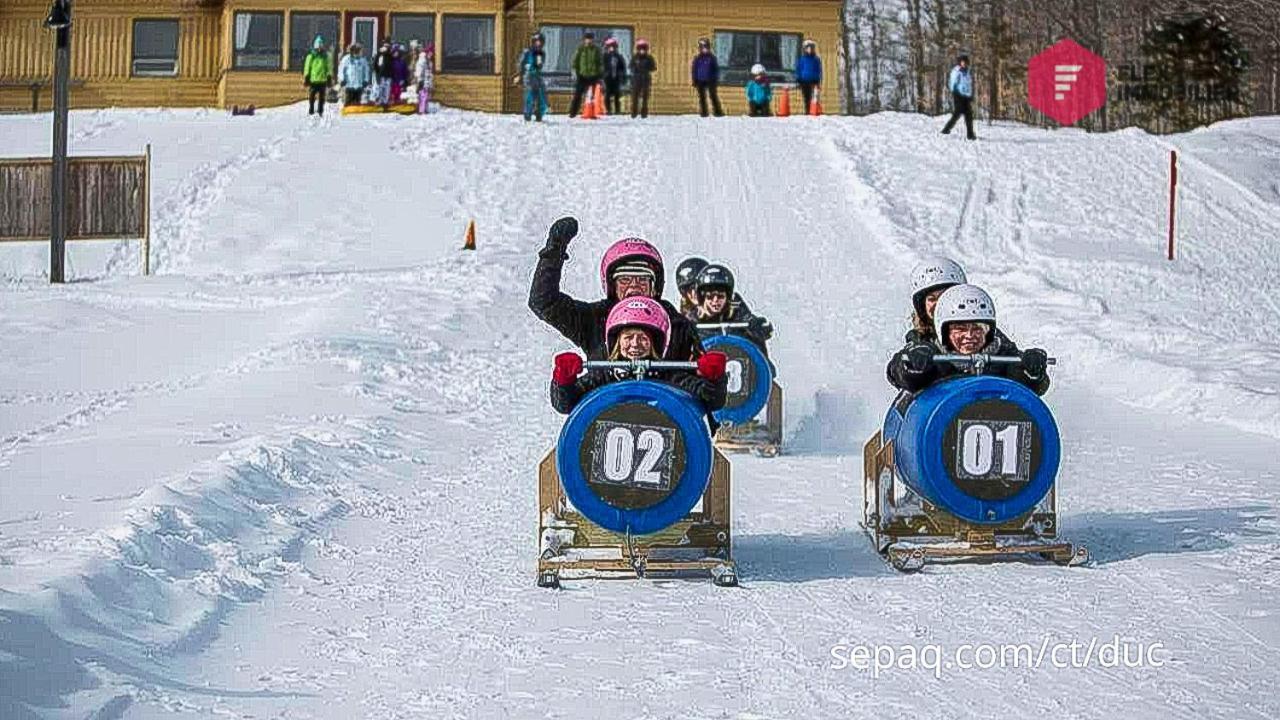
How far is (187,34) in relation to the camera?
45031 millimetres

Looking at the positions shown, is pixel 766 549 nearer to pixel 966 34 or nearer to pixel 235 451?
pixel 235 451

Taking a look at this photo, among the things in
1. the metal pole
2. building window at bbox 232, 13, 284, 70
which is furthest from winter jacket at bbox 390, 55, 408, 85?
the metal pole

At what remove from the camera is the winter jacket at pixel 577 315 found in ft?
26.7

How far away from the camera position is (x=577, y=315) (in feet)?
28.9

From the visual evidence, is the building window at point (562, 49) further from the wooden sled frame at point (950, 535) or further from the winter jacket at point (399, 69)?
the wooden sled frame at point (950, 535)

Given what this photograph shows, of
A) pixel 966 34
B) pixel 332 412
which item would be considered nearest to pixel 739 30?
pixel 966 34

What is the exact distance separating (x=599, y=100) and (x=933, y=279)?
28.6 m

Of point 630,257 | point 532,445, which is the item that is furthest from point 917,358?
point 532,445

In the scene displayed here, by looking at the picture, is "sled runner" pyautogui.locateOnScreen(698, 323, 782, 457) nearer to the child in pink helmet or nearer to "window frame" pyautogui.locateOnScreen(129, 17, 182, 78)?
the child in pink helmet

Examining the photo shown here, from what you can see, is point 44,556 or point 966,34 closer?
point 44,556

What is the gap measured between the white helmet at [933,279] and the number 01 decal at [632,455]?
2669mm

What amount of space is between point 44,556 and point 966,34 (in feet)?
184

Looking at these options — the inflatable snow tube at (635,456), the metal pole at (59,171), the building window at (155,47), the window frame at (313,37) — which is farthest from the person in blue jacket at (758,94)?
the inflatable snow tube at (635,456)

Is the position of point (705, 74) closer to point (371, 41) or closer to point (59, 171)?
point (371, 41)
